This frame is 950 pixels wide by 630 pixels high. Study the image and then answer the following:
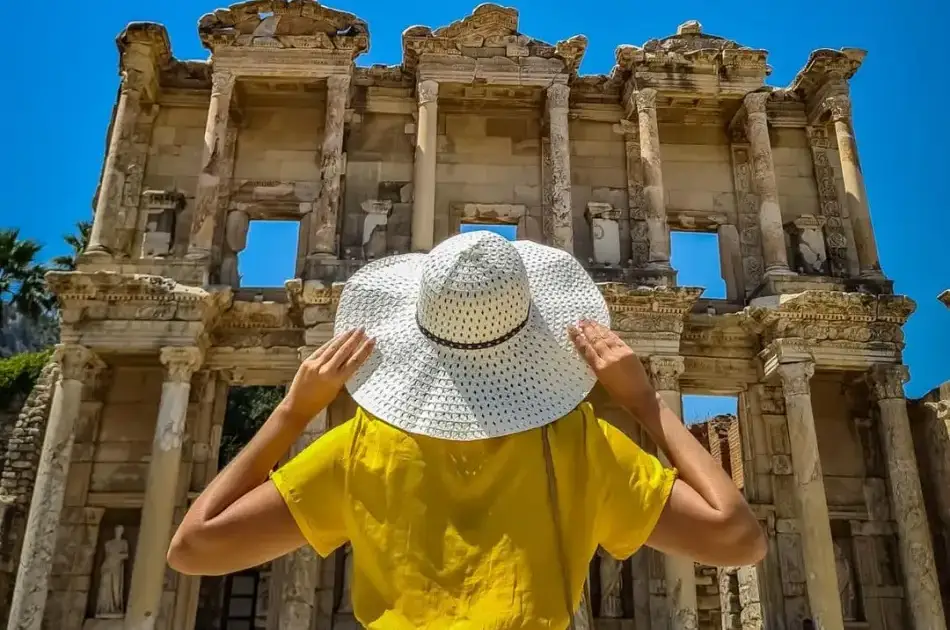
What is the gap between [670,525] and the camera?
75.7 inches

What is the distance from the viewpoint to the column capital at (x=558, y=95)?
14031 millimetres

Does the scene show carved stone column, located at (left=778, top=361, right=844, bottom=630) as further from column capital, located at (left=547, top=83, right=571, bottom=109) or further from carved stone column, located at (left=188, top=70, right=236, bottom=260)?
carved stone column, located at (left=188, top=70, right=236, bottom=260)

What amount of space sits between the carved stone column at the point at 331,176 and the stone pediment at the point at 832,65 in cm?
834

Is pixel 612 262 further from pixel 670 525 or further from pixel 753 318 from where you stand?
pixel 670 525

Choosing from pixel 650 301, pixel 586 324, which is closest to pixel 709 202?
pixel 650 301

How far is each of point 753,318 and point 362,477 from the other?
471 inches

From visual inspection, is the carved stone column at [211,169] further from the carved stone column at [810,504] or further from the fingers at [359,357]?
the fingers at [359,357]

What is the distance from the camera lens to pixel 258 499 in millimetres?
1890

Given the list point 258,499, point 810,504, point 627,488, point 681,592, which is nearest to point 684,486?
point 627,488

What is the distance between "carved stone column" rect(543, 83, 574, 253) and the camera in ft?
43.0

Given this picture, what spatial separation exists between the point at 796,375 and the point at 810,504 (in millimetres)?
1908

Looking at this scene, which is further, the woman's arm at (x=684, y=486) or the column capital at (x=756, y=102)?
the column capital at (x=756, y=102)

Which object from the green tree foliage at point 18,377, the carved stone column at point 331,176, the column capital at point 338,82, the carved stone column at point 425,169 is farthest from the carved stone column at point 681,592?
the green tree foliage at point 18,377

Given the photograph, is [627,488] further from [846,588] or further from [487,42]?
[487,42]
